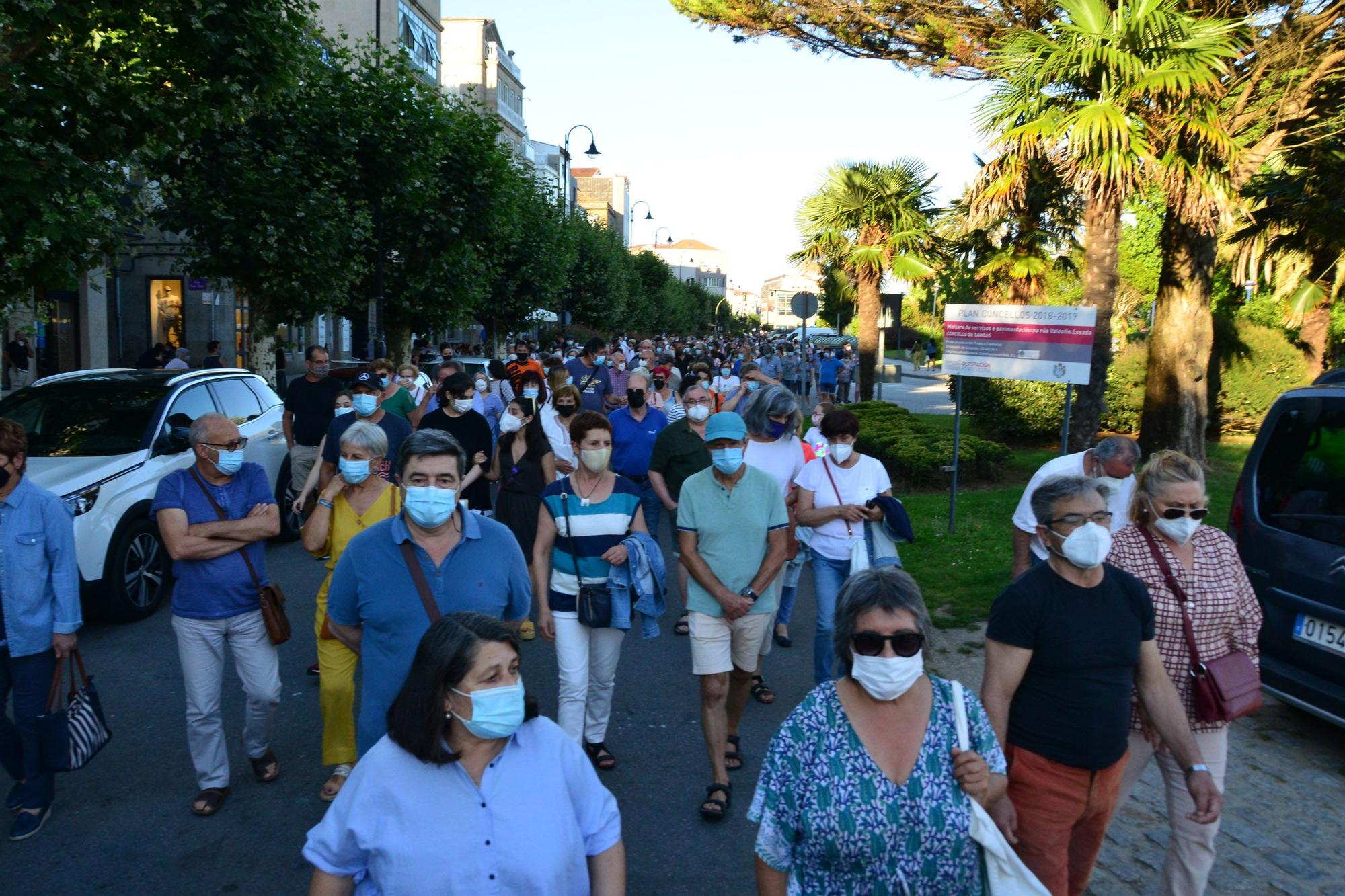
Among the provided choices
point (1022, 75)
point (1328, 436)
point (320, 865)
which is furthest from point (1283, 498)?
point (1022, 75)

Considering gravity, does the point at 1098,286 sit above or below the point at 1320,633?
above

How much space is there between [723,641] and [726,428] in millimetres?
1030

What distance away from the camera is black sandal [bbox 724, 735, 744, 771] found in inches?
213

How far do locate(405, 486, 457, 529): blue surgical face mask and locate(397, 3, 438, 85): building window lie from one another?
152 feet

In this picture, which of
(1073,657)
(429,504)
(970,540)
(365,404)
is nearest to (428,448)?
(429,504)

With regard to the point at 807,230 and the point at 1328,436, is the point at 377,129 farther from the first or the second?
the point at 1328,436

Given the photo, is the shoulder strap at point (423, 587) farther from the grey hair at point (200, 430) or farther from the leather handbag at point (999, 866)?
the leather handbag at point (999, 866)

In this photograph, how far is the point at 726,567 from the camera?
5051 millimetres

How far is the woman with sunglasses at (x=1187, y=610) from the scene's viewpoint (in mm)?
3668

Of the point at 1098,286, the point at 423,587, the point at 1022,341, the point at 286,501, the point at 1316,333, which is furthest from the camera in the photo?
the point at 1316,333

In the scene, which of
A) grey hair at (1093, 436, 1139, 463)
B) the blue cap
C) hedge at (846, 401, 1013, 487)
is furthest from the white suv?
hedge at (846, 401, 1013, 487)

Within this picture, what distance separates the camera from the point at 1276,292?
1970 cm

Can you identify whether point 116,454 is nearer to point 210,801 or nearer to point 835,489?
point 210,801

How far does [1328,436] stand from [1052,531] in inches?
123
